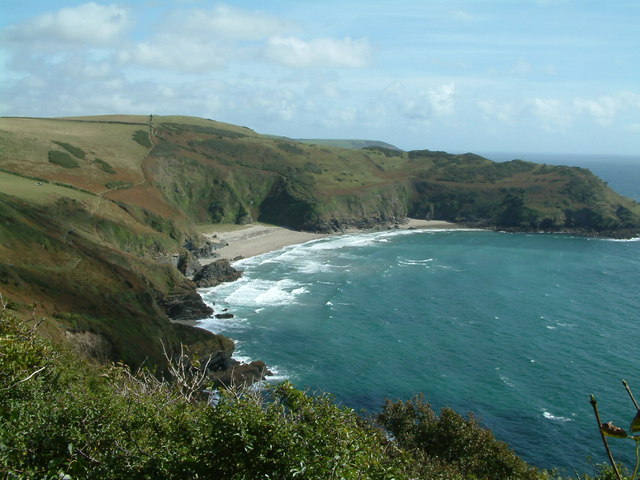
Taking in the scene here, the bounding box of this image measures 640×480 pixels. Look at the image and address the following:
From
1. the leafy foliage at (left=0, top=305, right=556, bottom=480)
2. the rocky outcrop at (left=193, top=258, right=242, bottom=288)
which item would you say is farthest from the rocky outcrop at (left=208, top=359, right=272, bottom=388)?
the rocky outcrop at (left=193, top=258, right=242, bottom=288)

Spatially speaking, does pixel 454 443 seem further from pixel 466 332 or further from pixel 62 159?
pixel 62 159

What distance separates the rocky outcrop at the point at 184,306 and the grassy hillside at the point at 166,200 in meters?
0.86

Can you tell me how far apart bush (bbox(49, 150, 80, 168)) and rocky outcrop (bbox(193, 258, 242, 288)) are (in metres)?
34.9

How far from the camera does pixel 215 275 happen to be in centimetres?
7219

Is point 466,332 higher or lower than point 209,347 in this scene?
lower

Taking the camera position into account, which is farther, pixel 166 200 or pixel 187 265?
pixel 166 200

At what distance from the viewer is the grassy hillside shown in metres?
45.4

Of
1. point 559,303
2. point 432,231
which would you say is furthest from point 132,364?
point 432,231

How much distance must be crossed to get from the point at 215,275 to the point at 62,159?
39.9m

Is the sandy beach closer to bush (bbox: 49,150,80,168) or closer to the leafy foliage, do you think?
bush (bbox: 49,150,80,168)

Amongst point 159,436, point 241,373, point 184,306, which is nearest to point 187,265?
point 184,306

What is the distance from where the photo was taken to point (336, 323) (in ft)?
185

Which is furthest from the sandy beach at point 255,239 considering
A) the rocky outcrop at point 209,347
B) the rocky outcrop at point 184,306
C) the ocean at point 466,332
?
the rocky outcrop at point 209,347

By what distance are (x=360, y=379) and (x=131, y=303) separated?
2098 centimetres
